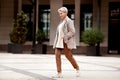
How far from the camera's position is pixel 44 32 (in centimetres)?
2728

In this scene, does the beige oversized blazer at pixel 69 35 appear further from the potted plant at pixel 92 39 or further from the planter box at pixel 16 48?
the planter box at pixel 16 48

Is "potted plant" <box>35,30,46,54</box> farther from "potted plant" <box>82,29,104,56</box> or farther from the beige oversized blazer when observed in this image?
the beige oversized blazer

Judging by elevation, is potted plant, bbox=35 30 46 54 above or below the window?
below

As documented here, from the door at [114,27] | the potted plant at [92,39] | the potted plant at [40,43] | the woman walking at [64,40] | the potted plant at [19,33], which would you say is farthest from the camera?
the door at [114,27]

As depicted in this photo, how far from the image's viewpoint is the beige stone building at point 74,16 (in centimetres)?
2795

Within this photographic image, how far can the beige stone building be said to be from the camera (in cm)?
2795

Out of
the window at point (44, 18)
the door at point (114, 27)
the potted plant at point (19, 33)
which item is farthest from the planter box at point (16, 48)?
the door at point (114, 27)

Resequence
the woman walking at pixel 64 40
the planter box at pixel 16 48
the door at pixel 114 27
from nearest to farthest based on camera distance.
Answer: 1. the woman walking at pixel 64 40
2. the planter box at pixel 16 48
3. the door at pixel 114 27

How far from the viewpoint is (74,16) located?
92.7 feet

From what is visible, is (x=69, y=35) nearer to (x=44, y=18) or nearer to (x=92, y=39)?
(x=92, y=39)

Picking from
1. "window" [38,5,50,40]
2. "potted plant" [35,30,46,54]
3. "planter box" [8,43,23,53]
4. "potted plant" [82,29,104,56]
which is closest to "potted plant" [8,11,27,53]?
"planter box" [8,43,23,53]

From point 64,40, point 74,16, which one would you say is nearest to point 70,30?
point 64,40

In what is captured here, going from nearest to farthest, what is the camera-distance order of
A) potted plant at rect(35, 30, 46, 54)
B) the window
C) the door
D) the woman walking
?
the woman walking, potted plant at rect(35, 30, 46, 54), the door, the window

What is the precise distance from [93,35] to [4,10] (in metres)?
8.19
